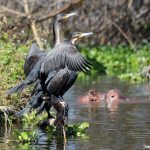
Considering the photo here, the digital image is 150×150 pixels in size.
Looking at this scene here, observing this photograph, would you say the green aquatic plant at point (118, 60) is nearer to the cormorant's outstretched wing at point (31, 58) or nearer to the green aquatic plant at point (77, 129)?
the cormorant's outstretched wing at point (31, 58)

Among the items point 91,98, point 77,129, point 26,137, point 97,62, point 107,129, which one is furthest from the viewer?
point 97,62

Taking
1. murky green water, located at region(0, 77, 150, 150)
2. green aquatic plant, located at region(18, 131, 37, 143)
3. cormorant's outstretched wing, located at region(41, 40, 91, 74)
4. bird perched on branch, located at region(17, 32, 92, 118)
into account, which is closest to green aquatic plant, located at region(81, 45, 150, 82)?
murky green water, located at region(0, 77, 150, 150)

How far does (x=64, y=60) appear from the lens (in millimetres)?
11562

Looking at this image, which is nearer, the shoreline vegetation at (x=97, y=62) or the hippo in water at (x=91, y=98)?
the shoreline vegetation at (x=97, y=62)

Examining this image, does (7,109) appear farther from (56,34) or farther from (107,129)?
(107,129)

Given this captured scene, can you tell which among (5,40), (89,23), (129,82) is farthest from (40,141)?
(89,23)

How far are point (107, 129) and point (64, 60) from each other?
1314mm

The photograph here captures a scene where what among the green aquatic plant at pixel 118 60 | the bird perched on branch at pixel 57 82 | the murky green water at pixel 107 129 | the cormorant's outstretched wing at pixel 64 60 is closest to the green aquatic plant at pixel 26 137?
the murky green water at pixel 107 129

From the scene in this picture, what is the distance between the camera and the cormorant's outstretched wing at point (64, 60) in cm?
1145

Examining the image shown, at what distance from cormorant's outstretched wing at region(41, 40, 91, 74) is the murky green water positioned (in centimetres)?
99

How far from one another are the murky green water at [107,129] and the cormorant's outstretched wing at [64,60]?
3.26ft

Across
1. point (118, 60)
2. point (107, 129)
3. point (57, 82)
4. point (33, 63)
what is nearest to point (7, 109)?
point (33, 63)

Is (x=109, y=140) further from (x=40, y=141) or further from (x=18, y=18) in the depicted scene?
(x=18, y=18)

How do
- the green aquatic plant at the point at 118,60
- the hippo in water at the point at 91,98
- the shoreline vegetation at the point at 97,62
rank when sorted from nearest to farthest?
the shoreline vegetation at the point at 97,62
the hippo in water at the point at 91,98
the green aquatic plant at the point at 118,60
